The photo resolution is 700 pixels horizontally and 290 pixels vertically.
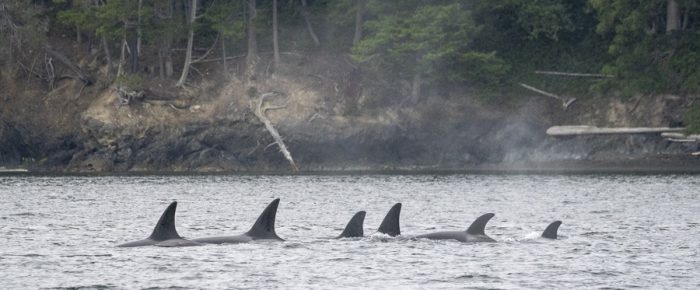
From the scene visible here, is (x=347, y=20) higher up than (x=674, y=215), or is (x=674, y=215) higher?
(x=347, y=20)

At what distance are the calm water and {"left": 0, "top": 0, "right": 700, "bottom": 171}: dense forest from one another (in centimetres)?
917

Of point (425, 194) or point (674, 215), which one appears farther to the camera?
point (425, 194)

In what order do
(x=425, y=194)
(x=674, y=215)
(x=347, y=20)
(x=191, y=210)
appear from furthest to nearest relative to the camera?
(x=347, y=20)
(x=425, y=194)
(x=191, y=210)
(x=674, y=215)

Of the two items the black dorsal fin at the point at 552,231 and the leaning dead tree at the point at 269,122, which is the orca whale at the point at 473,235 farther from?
the leaning dead tree at the point at 269,122

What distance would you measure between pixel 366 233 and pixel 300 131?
37.3 m

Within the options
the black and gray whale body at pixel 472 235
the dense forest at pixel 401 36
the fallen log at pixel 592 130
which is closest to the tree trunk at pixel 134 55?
the dense forest at pixel 401 36

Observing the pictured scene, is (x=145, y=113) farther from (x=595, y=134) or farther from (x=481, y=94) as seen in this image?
(x=595, y=134)

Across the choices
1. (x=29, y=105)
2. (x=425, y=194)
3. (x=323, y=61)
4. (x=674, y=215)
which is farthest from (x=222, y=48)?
(x=674, y=215)

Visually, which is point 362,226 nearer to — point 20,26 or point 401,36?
point 401,36

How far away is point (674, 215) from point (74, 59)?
44.4 m

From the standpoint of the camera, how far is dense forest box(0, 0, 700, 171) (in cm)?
7312

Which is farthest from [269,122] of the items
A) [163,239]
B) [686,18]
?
[163,239]

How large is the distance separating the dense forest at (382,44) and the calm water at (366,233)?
917 cm

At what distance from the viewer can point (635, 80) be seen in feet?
237
